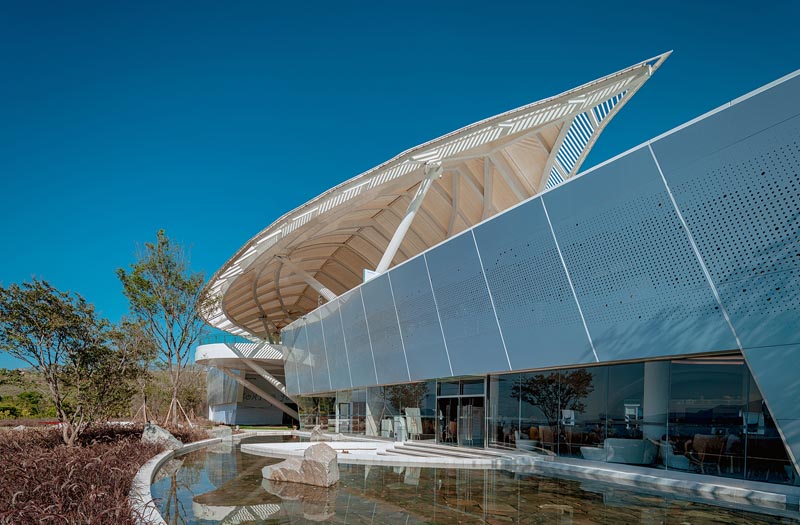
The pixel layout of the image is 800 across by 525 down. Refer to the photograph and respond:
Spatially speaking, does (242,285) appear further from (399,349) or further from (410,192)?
(399,349)

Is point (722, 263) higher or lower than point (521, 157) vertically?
lower

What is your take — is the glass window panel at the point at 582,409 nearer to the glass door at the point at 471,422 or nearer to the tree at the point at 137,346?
the glass door at the point at 471,422

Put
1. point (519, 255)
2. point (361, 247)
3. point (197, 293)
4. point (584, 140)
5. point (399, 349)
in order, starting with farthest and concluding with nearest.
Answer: point (361, 247), point (197, 293), point (584, 140), point (399, 349), point (519, 255)

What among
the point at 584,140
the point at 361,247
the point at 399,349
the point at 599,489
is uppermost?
the point at 584,140

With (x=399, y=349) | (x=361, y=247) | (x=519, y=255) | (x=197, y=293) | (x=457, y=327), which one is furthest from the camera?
(x=361, y=247)

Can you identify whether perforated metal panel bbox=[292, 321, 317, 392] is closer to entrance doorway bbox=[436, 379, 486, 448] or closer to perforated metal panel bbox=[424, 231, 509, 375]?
entrance doorway bbox=[436, 379, 486, 448]

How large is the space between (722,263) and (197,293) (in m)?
22.0

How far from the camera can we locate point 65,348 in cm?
1545

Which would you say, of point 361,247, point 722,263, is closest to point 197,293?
point 361,247

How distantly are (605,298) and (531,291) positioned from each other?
7.54 feet

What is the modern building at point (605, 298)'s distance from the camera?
9.69 metres

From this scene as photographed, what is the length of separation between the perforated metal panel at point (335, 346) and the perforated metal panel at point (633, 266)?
14.7 meters

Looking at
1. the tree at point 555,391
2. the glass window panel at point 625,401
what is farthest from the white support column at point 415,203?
the glass window panel at point 625,401

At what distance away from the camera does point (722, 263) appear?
33.8 feet
